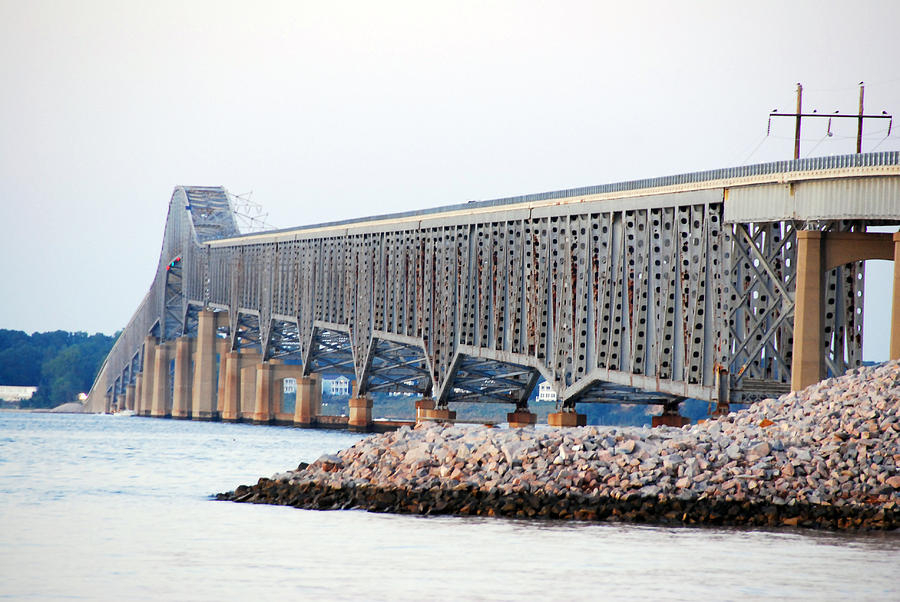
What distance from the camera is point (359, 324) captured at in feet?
358

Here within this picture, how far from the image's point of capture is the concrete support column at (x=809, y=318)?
49.7m

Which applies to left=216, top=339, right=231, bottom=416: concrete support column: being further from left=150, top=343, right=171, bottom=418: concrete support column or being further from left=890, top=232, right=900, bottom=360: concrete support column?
left=890, top=232, right=900, bottom=360: concrete support column

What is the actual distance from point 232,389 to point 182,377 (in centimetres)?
2193

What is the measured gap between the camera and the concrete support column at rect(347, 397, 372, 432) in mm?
111625

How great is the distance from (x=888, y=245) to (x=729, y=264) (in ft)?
27.2

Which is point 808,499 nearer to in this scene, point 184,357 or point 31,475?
point 31,475

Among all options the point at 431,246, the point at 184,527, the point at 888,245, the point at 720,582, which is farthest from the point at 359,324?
the point at 720,582

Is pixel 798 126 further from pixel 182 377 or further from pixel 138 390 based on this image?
pixel 138 390

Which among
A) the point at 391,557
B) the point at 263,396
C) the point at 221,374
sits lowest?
the point at 391,557

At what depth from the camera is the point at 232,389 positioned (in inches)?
5802

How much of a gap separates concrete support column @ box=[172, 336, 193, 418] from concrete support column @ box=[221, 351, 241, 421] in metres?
19.6

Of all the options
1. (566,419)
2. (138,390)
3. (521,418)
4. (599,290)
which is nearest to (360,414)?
(521,418)

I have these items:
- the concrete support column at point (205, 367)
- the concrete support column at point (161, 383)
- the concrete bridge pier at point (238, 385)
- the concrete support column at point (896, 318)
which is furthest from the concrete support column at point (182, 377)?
the concrete support column at point (896, 318)

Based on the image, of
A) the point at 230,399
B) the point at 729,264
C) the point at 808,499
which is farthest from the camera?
the point at 230,399
